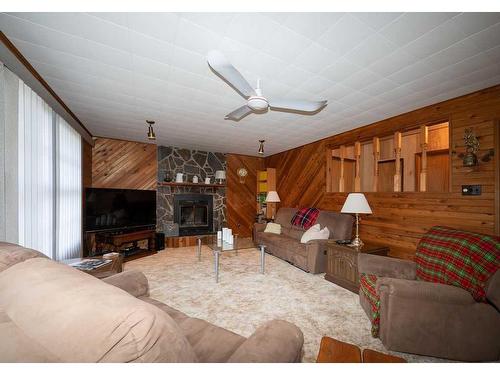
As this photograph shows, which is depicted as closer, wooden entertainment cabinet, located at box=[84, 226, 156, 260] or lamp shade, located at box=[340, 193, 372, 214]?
lamp shade, located at box=[340, 193, 372, 214]

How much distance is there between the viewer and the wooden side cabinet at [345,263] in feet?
9.44

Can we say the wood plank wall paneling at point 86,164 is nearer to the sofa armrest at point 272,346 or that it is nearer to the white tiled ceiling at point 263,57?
the white tiled ceiling at point 263,57

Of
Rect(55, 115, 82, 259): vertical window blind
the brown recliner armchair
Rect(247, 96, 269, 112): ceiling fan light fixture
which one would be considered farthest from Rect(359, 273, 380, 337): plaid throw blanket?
Rect(55, 115, 82, 259): vertical window blind

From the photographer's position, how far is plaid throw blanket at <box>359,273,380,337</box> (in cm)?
190

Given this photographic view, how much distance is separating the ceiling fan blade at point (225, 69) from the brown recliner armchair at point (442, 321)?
2.10 meters

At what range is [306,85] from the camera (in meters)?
2.39

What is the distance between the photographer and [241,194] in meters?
6.71

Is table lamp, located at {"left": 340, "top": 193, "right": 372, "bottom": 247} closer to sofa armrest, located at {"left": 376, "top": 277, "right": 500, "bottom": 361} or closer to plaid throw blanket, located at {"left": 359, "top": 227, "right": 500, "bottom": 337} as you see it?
plaid throw blanket, located at {"left": 359, "top": 227, "right": 500, "bottom": 337}

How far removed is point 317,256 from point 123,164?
15.8 feet

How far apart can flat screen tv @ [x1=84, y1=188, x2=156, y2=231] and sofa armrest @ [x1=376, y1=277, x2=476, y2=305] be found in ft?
15.3

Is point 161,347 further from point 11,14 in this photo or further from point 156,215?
point 156,215

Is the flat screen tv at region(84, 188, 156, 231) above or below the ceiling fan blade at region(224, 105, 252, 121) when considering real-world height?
below

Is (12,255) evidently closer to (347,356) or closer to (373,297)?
(347,356)
